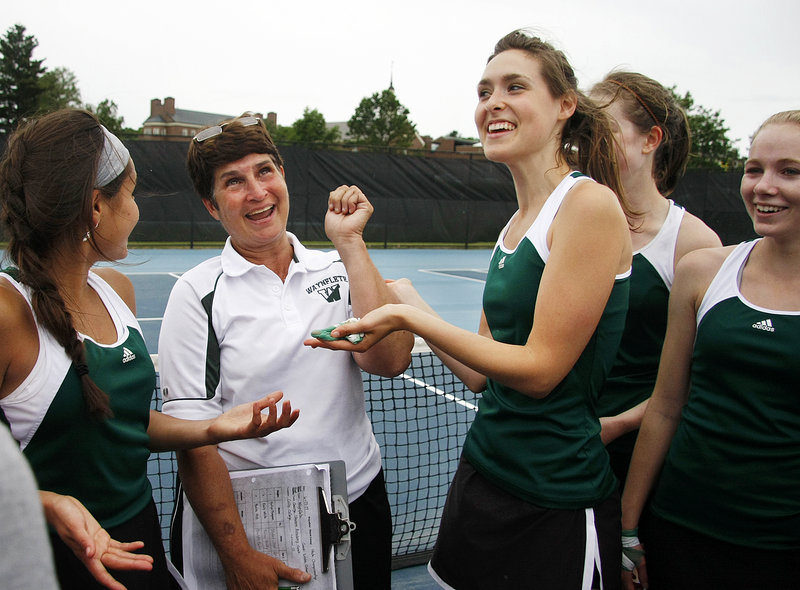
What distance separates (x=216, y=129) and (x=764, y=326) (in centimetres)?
157

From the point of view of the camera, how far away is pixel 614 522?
156 centimetres

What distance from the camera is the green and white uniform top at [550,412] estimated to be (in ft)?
4.89

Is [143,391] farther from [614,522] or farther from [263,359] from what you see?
[614,522]

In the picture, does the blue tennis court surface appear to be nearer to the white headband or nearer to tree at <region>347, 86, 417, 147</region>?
the white headband

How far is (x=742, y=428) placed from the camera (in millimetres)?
1531

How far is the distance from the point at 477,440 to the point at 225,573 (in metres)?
0.74

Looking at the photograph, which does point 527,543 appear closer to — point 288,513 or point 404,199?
point 288,513

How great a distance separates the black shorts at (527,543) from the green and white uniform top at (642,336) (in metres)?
0.46

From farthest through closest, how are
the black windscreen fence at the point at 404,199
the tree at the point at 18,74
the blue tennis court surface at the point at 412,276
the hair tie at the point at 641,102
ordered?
the tree at the point at 18,74 < the black windscreen fence at the point at 404,199 < the blue tennis court surface at the point at 412,276 < the hair tie at the point at 641,102

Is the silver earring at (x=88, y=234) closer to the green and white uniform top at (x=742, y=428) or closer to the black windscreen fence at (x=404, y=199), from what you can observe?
the green and white uniform top at (x=742, y=428)

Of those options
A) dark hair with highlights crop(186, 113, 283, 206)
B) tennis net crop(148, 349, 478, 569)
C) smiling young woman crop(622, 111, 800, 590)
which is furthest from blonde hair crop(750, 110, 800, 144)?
tennis net crop(148, 349, 478, 569)

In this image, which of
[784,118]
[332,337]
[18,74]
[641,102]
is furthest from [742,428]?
[18,74]

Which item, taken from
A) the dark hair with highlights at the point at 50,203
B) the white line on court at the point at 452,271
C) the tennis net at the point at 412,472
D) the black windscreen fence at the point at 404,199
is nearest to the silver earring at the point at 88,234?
the dark hair with highlights at the point at 50,203

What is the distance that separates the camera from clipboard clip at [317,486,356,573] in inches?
64.1
